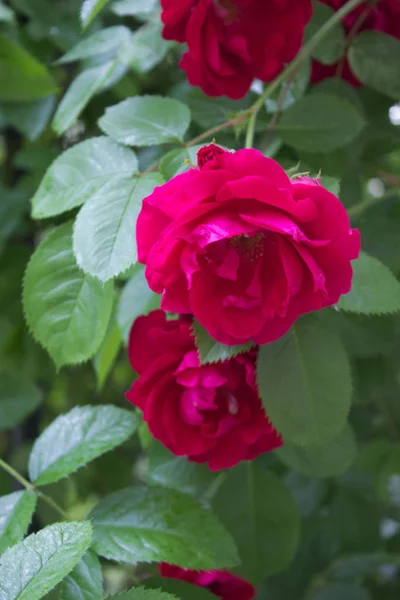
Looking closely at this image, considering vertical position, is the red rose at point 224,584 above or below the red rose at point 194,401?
below

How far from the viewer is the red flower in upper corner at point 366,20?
0.78m

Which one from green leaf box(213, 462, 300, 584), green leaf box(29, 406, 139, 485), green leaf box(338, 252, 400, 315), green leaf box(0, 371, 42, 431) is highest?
green leaf box(338, 252, 400, 315)

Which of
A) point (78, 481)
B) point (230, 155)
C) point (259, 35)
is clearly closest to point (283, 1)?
point (259, 35)

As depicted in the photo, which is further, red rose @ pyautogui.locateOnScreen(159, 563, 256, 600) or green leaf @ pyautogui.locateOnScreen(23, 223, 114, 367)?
red rose @ pyautogui.locateOnScreen(159, 563, 256, 600)

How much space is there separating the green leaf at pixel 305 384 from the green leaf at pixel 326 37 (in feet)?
1.22

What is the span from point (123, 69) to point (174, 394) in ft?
1.57

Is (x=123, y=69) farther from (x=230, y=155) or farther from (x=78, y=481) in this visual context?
(x=78, y=481)

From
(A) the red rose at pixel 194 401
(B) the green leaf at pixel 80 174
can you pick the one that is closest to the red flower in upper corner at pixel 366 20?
(B) the green leaf at pixel 80 174

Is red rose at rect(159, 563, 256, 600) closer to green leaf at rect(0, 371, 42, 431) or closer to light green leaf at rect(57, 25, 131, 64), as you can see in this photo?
green leaf at rect(0, 371, 42, 431)

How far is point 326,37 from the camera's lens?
29.9 inches

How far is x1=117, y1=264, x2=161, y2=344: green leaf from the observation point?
0.74 metres

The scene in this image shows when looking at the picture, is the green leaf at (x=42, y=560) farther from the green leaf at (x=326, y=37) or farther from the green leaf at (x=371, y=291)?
the green leaf at (x=326, y=37)

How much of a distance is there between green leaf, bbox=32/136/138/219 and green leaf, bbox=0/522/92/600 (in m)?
0.28

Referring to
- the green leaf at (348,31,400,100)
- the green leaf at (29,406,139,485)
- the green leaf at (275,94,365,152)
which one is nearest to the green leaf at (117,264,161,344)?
the green leaf at (29,406,139,485)
